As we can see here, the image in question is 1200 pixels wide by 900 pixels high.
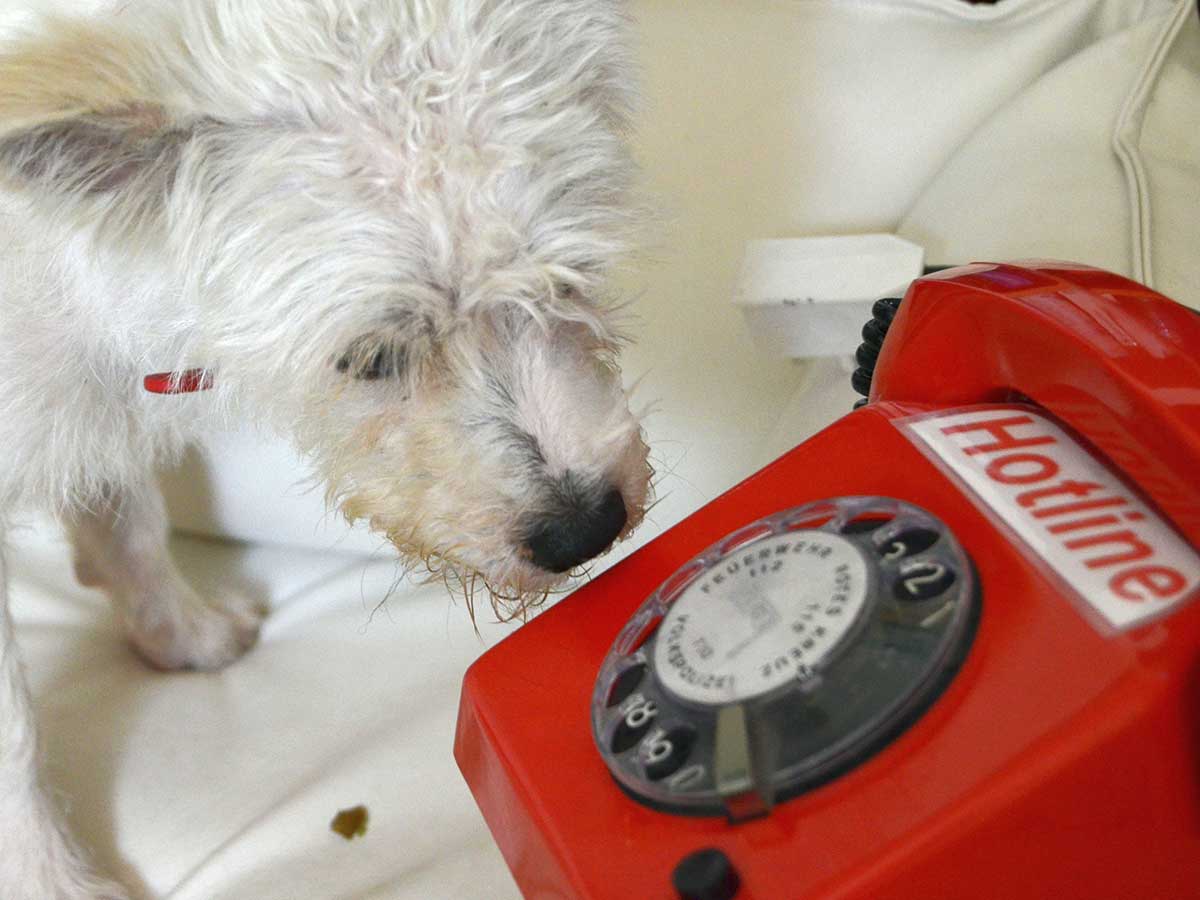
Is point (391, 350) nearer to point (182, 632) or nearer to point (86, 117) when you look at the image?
point (86, 117)

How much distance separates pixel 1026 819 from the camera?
1.46 ft

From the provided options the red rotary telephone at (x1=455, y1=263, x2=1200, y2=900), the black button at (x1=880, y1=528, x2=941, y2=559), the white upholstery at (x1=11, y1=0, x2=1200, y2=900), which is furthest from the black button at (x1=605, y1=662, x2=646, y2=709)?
the white upholstery at (x1=11, y1=0, x2=1200, y2=900)

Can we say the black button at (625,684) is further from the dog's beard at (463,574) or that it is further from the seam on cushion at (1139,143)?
the seam on cushion at (1139,143)

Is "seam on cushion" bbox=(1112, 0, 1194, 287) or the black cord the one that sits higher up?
"seam on cushion" bbox=(1112, 0, 1194, 287)

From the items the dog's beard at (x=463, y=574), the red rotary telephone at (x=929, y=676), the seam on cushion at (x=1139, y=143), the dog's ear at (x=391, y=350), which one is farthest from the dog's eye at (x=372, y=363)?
the seam on cushion at (x=1139, y=143)

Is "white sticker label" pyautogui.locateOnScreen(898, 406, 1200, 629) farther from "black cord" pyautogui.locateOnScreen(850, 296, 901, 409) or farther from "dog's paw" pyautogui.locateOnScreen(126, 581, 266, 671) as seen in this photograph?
"dog's paw" pyautogui.locateOnScreen(126, 581, 266, 671)

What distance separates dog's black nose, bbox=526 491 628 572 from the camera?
71cm

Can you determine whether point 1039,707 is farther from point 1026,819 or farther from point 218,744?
point 218,744

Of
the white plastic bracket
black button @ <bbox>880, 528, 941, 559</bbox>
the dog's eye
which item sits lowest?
the white plastic bracket

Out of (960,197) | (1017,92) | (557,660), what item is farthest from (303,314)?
(1017,92)

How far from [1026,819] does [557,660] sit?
0.26 meters

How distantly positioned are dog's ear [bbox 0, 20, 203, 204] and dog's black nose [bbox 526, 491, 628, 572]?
0.35 m

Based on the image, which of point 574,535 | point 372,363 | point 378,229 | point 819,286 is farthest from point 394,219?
point 819,286

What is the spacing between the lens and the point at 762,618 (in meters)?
0.51
